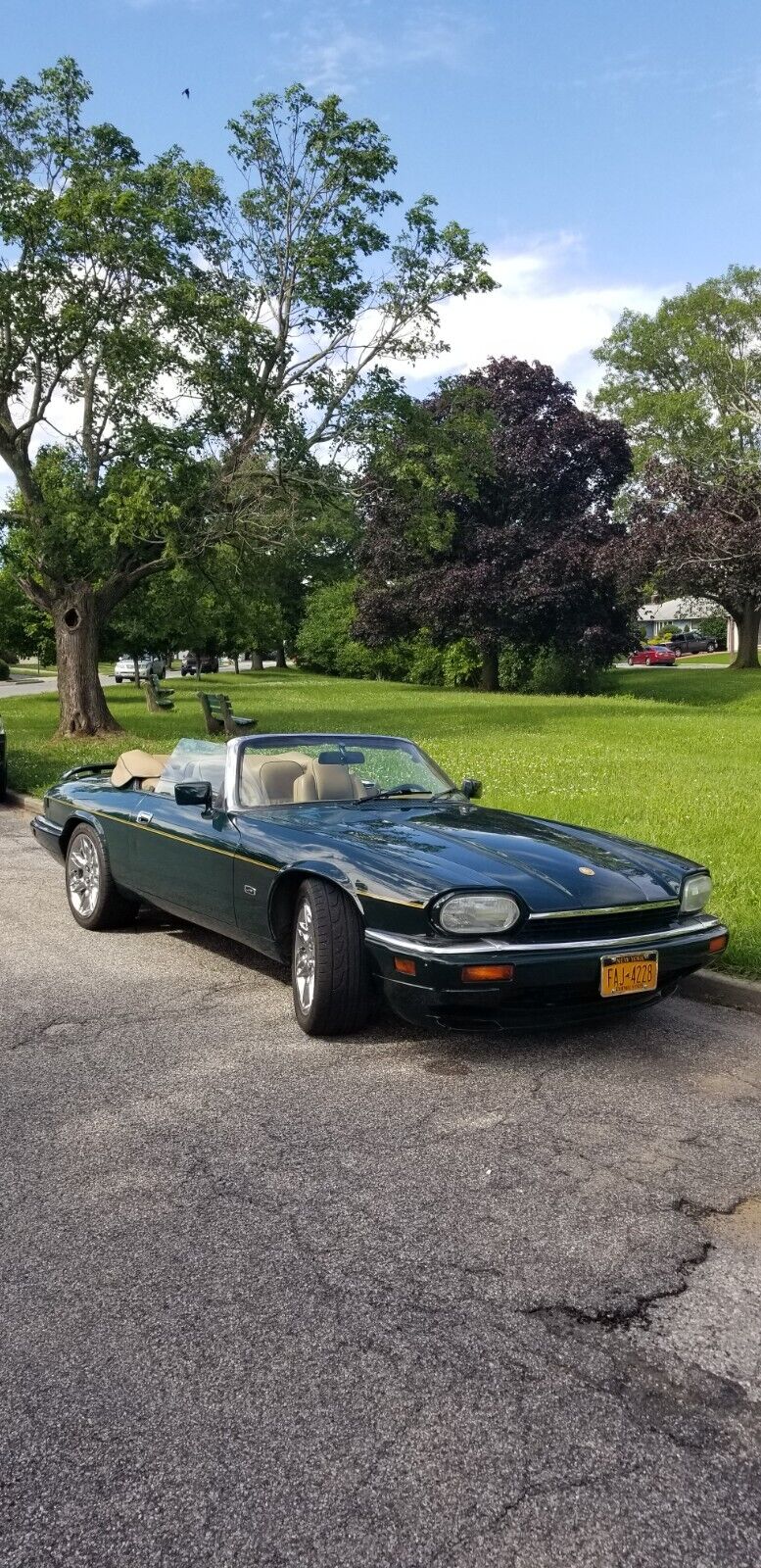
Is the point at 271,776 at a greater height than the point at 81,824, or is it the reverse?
the point at 271,776

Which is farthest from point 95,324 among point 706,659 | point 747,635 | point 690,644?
point 690,644

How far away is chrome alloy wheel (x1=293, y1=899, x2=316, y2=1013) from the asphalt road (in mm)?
207

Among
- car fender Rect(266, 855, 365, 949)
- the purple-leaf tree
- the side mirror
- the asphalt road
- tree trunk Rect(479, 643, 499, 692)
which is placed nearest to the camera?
the asphalt road

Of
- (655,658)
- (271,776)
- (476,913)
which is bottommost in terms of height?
(476,913)

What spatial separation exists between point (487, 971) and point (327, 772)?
194cm

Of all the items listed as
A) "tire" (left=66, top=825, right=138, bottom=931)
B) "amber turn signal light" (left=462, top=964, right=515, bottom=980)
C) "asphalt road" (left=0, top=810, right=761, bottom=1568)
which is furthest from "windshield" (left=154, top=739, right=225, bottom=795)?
"amber turn signal light" (left=462, top=964, right=515, bottom=980)

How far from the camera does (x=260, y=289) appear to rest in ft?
65.1

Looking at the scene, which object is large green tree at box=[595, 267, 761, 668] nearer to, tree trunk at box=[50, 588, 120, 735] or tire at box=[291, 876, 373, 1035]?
Result: tree trunk at box=[50, 588, 120, 735]

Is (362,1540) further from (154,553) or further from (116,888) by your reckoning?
(154,553)

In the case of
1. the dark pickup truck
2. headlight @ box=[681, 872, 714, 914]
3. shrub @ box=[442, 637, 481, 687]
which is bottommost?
headlight @ box=[681, 872, 714, 914]

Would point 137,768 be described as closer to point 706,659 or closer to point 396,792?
point 396,792

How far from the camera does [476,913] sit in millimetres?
4375

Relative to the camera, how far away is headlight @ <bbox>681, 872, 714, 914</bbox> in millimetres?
4844

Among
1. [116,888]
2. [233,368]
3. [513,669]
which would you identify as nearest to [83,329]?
[233,368]
